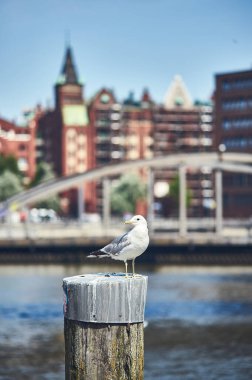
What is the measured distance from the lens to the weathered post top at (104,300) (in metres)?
7.30

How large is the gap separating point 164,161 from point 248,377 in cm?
5844

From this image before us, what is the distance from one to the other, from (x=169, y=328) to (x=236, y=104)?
10023 centimetres

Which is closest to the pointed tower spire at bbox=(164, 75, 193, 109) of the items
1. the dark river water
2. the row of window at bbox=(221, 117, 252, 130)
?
the row of window at bbox=(221, 117, 252, 130)

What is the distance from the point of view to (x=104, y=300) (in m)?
7.33

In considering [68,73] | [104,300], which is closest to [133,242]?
[104,300]

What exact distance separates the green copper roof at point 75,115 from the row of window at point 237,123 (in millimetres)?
37915

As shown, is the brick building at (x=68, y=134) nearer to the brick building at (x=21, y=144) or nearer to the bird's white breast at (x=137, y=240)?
the brick building at (x=21, y=144)

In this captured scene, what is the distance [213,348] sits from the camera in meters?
29.3

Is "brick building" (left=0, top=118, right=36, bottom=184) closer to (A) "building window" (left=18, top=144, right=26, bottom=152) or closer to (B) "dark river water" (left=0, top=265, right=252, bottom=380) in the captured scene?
(A) "building window" (left=18, top=144, right=26, bottom=152)

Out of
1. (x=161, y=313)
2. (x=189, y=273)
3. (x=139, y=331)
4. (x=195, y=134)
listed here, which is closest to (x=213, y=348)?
(x=161, y=313)

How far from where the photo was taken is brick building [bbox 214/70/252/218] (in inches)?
5074

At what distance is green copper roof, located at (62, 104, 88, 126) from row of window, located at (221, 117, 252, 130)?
3791 cm

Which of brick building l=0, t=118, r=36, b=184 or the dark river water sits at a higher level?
brick building l=0, t=118, r=36, b=184

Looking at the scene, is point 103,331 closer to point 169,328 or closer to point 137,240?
point 137,240
